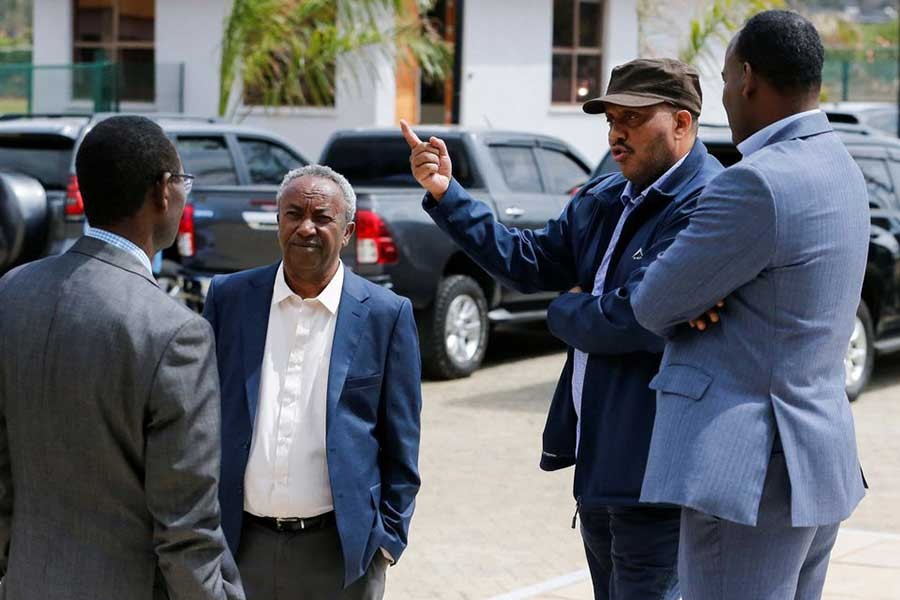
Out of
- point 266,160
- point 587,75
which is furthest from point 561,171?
point 587,75

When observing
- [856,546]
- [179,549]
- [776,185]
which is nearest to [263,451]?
[179,549]

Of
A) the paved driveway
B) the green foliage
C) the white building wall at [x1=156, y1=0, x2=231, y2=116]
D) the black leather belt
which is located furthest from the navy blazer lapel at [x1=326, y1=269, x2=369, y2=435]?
the white building wall at [x1=156, y1=0, x2=231, y2=116]

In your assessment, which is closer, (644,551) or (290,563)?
(290,563)

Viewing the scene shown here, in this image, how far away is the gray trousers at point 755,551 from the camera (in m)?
3.66

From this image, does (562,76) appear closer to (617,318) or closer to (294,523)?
(617,318)

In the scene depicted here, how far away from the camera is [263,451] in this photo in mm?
4148

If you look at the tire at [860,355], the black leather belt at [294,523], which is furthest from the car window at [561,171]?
the black leather belt at [294,523]

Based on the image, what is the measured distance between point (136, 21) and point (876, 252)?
1677 cm

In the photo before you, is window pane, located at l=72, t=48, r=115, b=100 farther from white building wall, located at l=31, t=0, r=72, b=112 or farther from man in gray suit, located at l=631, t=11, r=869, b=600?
man in gray suit, located at l=631, t=11, r=869, b=600

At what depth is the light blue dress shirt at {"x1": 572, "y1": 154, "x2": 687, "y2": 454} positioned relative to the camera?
450 cm

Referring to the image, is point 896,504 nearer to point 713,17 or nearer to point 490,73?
point 713,17

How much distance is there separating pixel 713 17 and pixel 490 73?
4361 mm

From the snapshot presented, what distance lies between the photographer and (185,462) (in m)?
3.25

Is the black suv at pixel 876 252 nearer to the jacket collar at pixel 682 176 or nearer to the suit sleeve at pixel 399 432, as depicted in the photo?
the jacket collar at pixel 682 176
